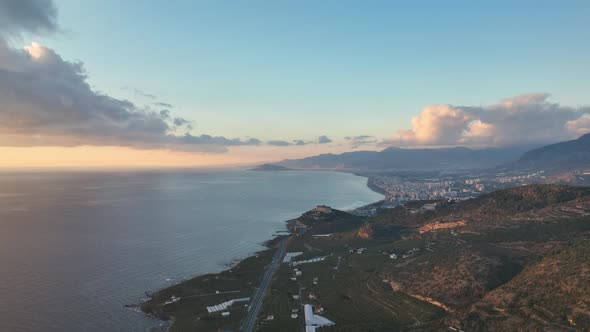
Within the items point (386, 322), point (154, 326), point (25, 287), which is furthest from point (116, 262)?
point (386, 322)

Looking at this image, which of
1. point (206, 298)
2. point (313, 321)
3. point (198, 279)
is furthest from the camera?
point (198, 279)

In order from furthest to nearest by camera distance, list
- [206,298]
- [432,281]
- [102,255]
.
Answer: [102,255] < [206,298] < [432,281]

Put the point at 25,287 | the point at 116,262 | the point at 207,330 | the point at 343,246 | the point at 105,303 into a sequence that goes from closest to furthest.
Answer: the point at 207,330 → the point at 105,303 → the point at 25,287 → the point at 116,262 → the point at 343,246

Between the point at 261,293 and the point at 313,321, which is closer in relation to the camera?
the point at 313,321

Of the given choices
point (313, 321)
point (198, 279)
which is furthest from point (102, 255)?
point (313, 321)

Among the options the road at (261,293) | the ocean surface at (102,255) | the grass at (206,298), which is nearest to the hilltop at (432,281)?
the grass at (206,298)

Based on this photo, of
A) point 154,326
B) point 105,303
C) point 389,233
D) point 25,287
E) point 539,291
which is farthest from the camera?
point 389,233

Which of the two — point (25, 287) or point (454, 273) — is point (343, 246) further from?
point (25, 287)

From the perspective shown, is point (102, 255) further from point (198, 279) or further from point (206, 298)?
point (206, 298)

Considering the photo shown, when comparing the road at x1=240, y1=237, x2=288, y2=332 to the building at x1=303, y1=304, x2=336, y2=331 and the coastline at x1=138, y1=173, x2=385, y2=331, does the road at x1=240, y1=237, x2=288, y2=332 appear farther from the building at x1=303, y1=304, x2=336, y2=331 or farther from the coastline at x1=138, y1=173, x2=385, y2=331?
the building at x1=303, y1=304, x2=336, y2=331
